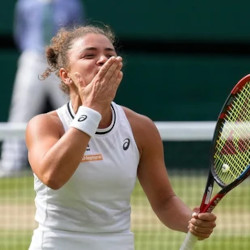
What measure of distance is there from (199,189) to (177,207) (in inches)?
237

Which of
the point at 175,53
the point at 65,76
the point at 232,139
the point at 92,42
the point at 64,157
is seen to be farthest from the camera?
the point at 175,53

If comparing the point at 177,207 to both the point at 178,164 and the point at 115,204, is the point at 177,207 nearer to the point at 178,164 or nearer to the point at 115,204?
the point at 115,204

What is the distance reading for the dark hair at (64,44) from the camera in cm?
439

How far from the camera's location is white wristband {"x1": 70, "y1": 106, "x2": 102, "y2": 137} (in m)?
4.02

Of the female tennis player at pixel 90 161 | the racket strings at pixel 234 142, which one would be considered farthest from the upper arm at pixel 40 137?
the racket strings at pixel 234 142

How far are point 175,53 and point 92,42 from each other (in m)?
8.03

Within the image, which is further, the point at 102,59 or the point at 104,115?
the point at 104,115

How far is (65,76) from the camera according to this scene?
14.4 ft

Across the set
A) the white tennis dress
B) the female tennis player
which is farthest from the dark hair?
the white tennis dress

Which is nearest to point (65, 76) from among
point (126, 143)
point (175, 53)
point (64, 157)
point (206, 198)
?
point (126, 143)

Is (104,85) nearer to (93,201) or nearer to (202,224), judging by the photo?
(93,201)

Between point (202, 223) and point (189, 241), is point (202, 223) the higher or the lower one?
the higher one

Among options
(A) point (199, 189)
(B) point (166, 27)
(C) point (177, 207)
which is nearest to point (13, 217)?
(A) point (199, 189)

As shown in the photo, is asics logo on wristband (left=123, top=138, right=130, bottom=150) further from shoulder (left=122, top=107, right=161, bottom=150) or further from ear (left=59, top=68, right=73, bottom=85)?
ear (left=59, top=68, right=73, bottom=85)
